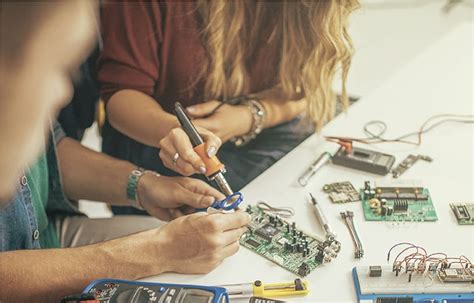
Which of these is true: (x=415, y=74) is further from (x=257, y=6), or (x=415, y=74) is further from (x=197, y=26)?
(x=197, y=26)

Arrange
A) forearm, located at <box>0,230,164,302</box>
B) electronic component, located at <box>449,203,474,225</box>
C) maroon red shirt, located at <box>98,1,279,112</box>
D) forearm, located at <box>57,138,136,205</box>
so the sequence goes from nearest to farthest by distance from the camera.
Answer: forearm, located at <box>0,230,164,302</box>
electronic component, located at <box>449,203,474,225</box>
forearm, located at <box>57,138,136,205</box>
maroon red shirt, located at <box>98,1,279,112</box>

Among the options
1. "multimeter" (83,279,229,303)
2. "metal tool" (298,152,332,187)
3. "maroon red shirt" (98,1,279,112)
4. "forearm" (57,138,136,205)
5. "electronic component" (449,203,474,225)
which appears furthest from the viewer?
"maroon red shirt" (98,1,279,112)

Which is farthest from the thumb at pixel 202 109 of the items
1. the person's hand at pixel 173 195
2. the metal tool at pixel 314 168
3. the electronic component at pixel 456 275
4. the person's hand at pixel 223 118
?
the electronic component at pixel 456 275

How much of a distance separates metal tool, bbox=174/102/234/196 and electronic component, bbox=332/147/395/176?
324 millimetres

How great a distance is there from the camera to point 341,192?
1477mm

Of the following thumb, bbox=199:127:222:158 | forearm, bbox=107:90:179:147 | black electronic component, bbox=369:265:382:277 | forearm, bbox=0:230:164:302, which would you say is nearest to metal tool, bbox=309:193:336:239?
black electronic component, bbox=369:265:382:277

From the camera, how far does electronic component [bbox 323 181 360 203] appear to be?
1448 millimetres

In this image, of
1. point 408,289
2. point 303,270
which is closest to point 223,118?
point 303,270

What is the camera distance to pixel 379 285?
1.19m

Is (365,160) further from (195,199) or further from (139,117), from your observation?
(139,117)

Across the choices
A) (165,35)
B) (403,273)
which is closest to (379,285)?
(403,273)

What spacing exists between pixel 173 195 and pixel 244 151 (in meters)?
0.47

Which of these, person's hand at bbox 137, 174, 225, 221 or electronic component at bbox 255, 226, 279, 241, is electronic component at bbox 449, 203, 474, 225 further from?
person's hand at bbox 137, 174, 225, 221

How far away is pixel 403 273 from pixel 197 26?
92cm
